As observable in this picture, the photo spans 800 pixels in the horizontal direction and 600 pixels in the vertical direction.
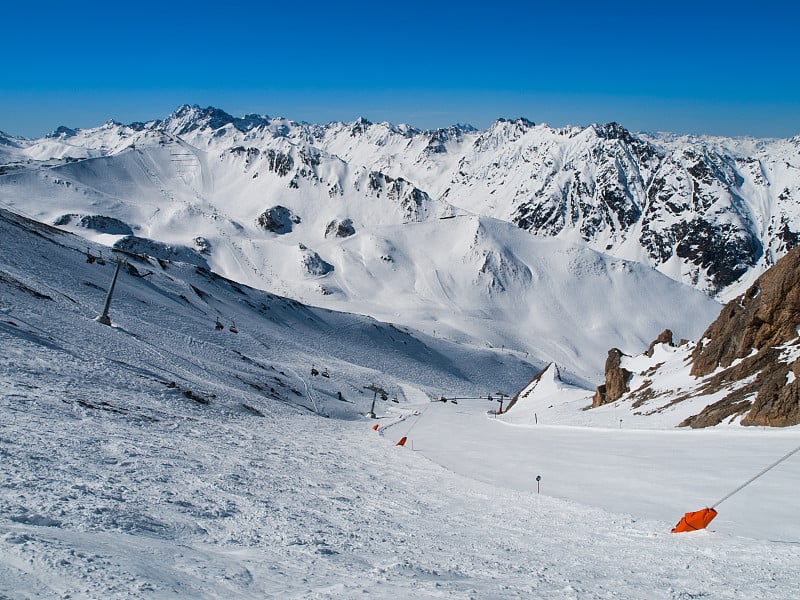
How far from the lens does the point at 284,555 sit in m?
6.36

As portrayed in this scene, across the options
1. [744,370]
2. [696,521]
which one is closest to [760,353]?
[744,370]

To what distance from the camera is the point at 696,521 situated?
838cm

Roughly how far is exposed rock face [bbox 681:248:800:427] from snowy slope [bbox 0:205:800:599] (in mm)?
2401

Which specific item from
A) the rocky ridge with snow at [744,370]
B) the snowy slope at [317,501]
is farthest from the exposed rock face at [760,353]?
the snowy slope at [317,501]

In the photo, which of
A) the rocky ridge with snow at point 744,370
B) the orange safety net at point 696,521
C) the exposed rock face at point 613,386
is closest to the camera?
the orange safety net at point 696,521

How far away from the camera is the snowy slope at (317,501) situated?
554 centimetres

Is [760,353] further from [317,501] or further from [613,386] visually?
[317,501]

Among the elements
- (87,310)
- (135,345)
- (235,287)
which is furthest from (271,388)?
(235,287)

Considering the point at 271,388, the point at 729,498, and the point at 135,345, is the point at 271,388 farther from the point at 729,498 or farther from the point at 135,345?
the point at 729,498

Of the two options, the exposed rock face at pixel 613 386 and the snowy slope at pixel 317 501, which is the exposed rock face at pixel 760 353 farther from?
the exposed rock face at pixel 613 386

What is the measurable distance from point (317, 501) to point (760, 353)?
2502 centimetres

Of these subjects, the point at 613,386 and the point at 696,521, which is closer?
the point at 696,521

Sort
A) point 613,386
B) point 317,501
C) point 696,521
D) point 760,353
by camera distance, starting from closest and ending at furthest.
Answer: point 696,521, point 317,501, point 760,353, point 613,386

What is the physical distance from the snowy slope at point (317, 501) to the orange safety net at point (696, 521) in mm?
267
